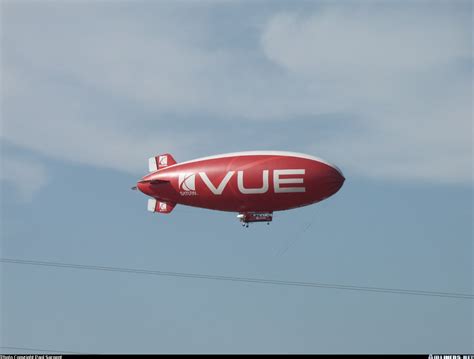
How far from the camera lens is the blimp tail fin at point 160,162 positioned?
337 feet

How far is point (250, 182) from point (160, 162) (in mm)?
12532

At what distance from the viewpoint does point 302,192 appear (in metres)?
93.4

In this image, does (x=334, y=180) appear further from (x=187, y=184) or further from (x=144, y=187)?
(x=144, y=187)

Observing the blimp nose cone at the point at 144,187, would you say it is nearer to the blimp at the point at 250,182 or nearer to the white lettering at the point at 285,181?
the blimp at the point at 250,182

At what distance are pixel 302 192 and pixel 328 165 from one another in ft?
11.0

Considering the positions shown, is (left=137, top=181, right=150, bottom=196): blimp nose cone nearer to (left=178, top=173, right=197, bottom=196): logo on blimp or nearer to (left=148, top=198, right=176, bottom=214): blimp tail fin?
(left=148, top=198, right=176, bottom=214): blimp tail fin

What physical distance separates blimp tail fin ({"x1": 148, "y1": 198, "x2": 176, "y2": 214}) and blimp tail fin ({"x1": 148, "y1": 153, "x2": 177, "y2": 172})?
3.17 m

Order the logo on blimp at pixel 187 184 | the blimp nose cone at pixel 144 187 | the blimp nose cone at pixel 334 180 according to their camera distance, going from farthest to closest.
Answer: the blimp nose cone at pixel 144 187
the logo on blimp at pixel 187 184
the blimp nose cone at pixel 334 180

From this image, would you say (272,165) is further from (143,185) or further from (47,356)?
(47,356)

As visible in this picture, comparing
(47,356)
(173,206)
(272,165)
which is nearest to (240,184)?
(272,165)

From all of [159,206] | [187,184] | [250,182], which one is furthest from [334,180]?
[159,206]

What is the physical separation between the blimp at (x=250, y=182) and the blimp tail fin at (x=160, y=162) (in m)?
2.15

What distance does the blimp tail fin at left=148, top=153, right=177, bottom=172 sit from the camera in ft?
337

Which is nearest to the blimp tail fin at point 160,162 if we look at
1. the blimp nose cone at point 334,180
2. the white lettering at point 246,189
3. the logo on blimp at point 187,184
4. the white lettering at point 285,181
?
the logo on blimp at point 187,184
